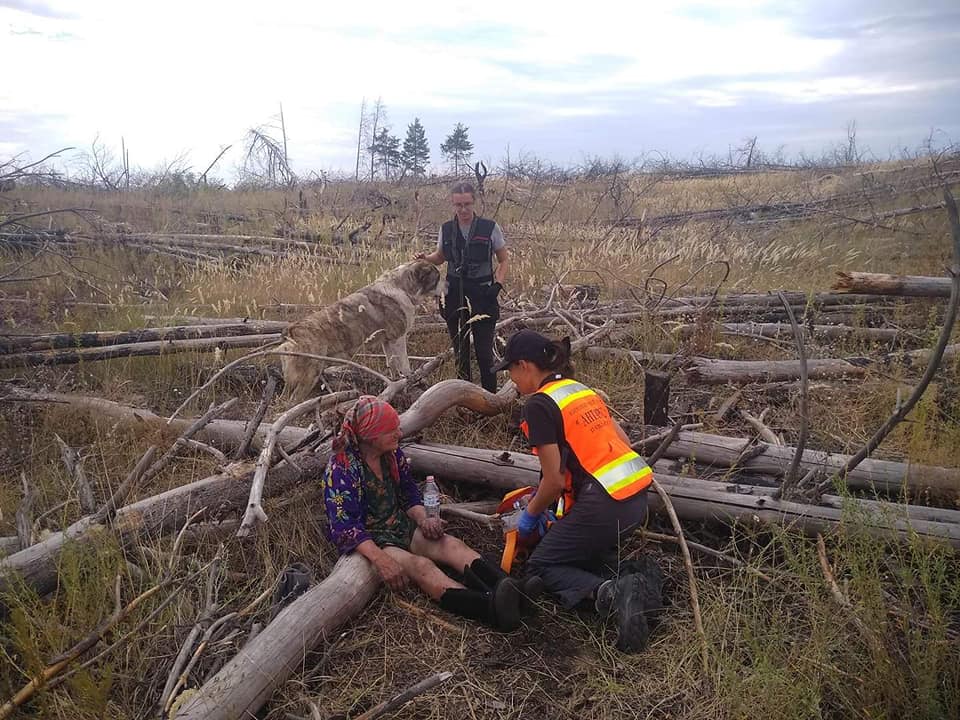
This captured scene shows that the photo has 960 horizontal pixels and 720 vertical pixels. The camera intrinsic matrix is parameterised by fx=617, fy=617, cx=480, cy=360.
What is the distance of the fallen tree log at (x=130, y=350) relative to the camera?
16.2ft

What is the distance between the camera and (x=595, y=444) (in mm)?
2990

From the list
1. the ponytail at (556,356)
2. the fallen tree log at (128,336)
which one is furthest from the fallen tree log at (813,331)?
the fallen tree log at (128,336)

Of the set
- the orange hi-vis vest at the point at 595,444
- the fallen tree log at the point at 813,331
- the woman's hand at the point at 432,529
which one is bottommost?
the woman's hand at the point at 432,529

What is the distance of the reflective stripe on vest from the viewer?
2.96 meters

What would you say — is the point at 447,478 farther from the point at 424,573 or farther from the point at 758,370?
the point at 758,370

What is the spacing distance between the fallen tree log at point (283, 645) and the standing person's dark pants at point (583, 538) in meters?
0.85

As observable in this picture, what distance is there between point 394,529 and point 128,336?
3442mm

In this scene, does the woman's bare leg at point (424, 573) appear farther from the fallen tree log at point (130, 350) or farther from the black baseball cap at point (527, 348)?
the fallen tree log at point (130, 350)

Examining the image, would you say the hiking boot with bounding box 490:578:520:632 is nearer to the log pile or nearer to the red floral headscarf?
the log pile

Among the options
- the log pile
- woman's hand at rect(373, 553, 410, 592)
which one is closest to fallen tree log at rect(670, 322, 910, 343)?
the log pile

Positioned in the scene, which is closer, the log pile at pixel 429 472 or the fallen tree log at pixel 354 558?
the fallen tree log at pixel 354 558

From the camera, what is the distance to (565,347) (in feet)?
10.6

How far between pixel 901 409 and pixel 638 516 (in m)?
1.22

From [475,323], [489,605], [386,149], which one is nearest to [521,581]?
[489,605]
